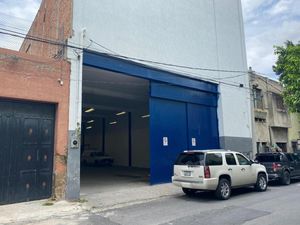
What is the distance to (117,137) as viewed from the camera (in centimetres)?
3089

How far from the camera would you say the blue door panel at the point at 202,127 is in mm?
16969

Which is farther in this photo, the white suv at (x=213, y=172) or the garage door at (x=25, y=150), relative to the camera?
the white suv at (x=213, y=172)

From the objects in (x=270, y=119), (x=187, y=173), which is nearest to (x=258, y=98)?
(x=270, y=119)

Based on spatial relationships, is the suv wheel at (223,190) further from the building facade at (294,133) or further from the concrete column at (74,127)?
the building facade at (294,133)

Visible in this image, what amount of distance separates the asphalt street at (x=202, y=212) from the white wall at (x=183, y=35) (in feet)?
23.3

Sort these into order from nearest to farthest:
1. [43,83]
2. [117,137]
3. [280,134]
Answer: [43,83], [280,134], [117,137]

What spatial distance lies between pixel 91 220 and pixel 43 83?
17.7 feet

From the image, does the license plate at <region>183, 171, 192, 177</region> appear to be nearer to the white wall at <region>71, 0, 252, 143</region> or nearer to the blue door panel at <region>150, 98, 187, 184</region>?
the blue door panel at <region>150, 98, 187, 184</region>

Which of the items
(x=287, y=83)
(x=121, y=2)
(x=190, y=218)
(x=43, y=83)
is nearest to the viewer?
(x=190, y=218)

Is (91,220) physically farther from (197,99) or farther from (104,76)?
(197,99)

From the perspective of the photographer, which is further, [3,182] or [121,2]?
[121,2]

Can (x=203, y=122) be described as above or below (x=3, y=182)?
above

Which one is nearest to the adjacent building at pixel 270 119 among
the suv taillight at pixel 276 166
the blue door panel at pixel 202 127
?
the blue door panel at pixel 202 127

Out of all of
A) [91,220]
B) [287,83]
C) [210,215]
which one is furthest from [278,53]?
[91,220]
